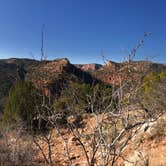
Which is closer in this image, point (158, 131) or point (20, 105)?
point (158, 131)

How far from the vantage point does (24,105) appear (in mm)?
16391

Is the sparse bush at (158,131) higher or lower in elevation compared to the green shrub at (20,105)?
lower

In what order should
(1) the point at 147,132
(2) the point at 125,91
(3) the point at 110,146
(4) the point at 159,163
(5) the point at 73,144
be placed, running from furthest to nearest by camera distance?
(5) the point at 73,144
(1) the point at 147,132
(4) the point at 159,163
(2) the point at 125,91
(3) the point at 110,146

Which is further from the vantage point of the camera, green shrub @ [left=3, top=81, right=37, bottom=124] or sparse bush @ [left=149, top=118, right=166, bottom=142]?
green shrub @ [left=3, top=81, right=37, bottom=124]

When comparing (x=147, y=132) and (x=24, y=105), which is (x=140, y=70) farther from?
(x=24, y=105)

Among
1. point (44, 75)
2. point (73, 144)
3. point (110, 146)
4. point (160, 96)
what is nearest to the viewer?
point (110, 146)

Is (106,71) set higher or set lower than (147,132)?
higher

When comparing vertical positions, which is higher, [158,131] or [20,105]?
[20,105]

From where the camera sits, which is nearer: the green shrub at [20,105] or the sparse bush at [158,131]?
A: the sparse bush at [158,131]

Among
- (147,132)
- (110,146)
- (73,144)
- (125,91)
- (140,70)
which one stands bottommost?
(73,144)

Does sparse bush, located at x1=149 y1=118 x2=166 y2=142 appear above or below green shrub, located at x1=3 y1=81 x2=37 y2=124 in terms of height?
below

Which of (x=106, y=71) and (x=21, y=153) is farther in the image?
(x=21, y=153)

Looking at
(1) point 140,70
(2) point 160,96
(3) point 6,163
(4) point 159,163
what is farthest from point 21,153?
(2) point 160,96

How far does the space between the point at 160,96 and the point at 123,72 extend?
1034 centimetres
